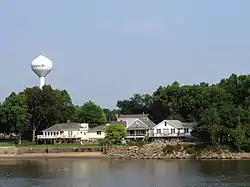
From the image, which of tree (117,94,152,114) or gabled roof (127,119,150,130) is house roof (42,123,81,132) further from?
tree (117,94,152,114)

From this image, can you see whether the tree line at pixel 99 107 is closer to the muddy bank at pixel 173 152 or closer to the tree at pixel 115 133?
the muddy bank at pixel 173 152

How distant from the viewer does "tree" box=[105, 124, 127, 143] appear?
91056 mm

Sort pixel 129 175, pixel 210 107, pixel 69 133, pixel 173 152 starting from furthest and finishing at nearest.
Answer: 1. pixel 69 133
2. pixel 210 107
3. pixel 173 152
4. pixel 129 175

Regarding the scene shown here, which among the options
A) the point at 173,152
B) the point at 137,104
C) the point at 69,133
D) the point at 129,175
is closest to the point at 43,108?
the point at 69,133

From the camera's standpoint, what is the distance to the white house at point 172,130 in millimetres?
91938

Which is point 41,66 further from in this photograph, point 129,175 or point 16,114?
point 129,175

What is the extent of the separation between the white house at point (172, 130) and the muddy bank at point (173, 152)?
8905mm

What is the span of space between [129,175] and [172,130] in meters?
39.1

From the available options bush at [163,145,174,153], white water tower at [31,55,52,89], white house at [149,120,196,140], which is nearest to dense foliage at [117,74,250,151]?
white house at [149,120,196,140]

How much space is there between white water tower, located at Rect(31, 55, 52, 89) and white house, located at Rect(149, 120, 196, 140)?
1307 inches

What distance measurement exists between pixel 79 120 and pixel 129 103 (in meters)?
25.2

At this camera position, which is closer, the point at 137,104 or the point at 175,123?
the point at 175,123

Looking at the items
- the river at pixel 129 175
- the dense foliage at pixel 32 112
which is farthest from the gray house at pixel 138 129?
the river at pixel 129 175

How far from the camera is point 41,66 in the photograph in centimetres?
11625
